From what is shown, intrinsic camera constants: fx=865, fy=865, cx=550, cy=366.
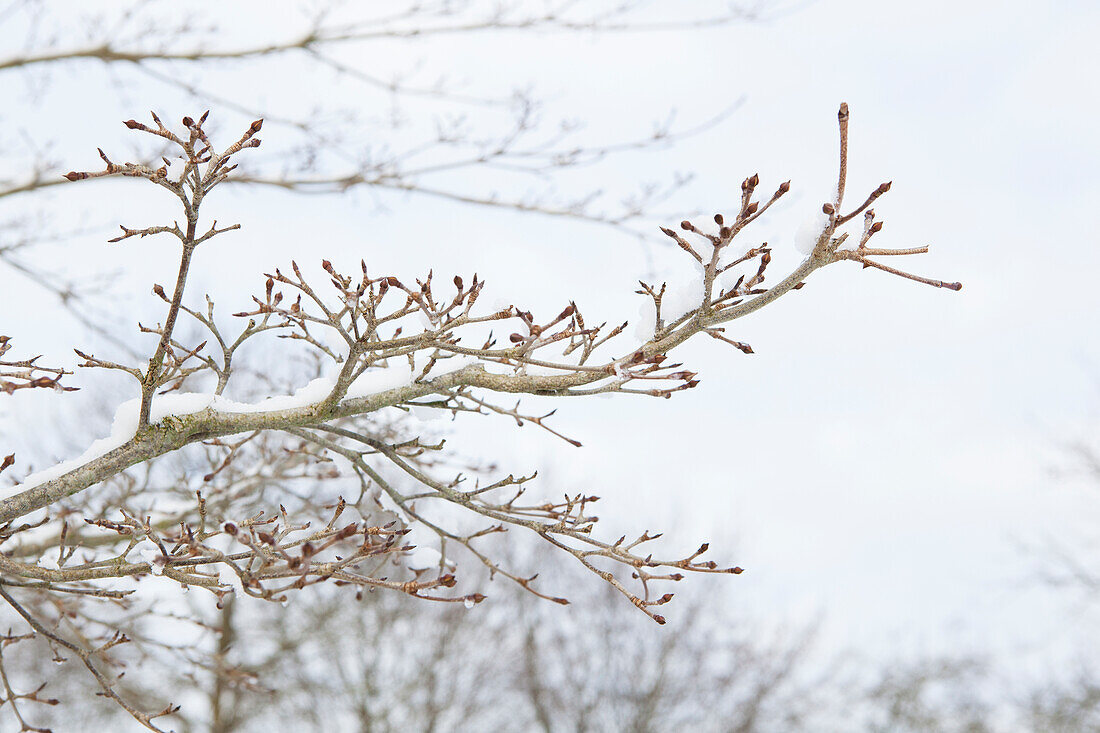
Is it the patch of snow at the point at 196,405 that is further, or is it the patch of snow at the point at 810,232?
the patch of snow at the point at 196,405

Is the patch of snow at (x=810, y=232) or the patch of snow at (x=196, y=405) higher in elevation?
the patch of snow at (x=196, y=405)

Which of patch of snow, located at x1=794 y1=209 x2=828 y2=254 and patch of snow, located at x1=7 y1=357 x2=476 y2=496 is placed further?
patch of snow, located at x1=7 y1=357 x2=476 y2=496

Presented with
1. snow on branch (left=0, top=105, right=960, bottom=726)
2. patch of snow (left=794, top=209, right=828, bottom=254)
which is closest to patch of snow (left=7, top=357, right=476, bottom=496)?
snow on branch (left=0, top=105, right=960, bottom=726)

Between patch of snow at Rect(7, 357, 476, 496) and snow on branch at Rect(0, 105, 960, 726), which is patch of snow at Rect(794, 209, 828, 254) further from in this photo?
patch of snow at Rect(7, 357, 476, 496)

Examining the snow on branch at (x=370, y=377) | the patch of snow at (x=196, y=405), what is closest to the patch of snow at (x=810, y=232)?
the snow on branch at (x=370, y=377)

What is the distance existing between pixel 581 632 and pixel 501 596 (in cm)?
159

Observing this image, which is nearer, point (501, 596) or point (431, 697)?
point (431, 697)

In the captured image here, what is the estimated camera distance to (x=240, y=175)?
5418 mm

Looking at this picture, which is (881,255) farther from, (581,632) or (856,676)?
(856,676)

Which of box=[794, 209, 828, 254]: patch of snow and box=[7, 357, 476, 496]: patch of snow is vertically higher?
box=[7, 357, 476, 496]: patch of snow

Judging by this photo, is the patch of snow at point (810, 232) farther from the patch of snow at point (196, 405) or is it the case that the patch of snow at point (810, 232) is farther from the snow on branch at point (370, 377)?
the patch of snow at point (196, 405)

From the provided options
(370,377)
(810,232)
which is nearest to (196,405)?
(370,377)

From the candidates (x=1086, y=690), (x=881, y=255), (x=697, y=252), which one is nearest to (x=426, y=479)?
(x=697, y=252)

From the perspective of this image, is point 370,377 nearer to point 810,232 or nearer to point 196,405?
point 196,405
